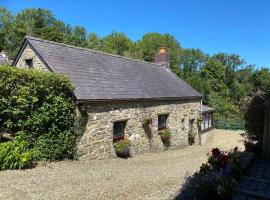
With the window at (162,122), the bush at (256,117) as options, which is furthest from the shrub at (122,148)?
the bush at (256,117)

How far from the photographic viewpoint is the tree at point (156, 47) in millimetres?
62031

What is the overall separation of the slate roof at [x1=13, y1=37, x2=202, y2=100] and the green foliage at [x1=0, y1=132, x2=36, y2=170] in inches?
125

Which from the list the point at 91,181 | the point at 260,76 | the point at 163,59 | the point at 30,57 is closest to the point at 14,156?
the point at 91,181

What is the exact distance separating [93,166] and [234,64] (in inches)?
2550

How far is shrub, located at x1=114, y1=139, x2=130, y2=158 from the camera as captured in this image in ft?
46.7

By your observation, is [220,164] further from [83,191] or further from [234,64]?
[234,64]

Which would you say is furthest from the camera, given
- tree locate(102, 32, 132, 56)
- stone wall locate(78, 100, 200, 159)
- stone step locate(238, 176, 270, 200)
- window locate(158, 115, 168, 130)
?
tree locate(102, 32, 132, 56)

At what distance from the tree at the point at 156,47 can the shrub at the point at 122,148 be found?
47188 millimetres

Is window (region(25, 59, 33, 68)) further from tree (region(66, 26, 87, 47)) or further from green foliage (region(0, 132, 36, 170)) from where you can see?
tree (region(66, 26, 87, 47))

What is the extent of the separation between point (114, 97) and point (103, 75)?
2244mm

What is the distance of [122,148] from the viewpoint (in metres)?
14.2

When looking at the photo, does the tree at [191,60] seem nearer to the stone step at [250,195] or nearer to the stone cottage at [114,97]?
the stone cottage at [114,97]

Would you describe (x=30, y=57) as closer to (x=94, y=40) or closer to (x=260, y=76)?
(x=94, y=40)

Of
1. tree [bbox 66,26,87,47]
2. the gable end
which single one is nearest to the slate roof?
the gable end
